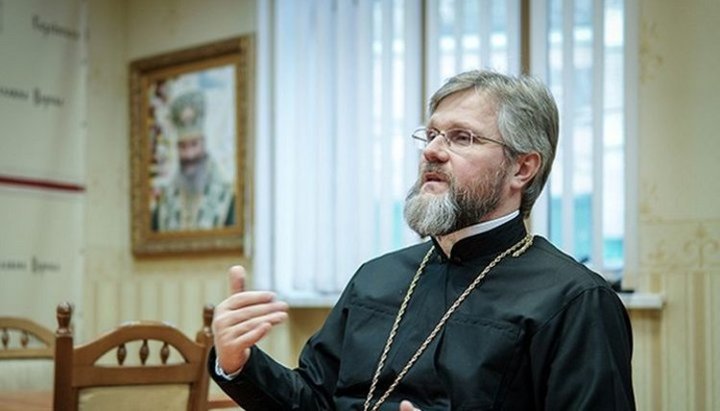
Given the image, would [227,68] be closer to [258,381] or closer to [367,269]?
[367,269]

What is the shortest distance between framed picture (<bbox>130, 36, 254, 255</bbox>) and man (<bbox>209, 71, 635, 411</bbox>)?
8.10 feet

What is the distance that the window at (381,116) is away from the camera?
11.7ft

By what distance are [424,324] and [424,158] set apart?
0.36 metres

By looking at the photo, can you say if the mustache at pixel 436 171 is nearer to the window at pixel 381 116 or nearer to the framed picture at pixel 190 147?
the window at pixel 381 116

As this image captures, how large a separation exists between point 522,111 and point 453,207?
0.26m

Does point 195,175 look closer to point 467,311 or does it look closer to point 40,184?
point 40,184

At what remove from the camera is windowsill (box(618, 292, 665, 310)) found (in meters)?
3.38

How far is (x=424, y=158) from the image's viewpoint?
2152mm

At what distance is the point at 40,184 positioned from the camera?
192 inches

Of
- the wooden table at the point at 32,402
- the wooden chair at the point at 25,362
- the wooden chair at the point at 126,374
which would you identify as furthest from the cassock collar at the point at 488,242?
the wooden chair at the point at 25,362

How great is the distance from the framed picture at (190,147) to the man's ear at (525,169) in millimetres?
2589

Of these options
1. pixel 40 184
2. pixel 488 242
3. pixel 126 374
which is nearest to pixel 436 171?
pixel 488 242

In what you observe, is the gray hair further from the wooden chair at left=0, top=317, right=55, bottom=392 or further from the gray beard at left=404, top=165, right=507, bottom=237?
the wooden chair at left=0, top=317, right=55, bottom=392

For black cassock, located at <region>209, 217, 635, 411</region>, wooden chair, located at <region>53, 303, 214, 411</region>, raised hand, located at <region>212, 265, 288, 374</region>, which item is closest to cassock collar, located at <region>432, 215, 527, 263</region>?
black cassock, located at <region>209, 217, 635, 411</region>
